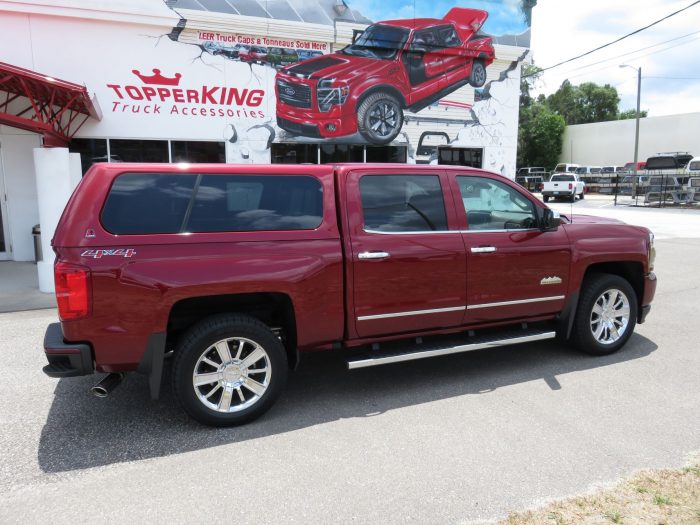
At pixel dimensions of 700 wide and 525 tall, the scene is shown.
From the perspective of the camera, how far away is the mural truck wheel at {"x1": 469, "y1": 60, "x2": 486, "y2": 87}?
13891 millimetres

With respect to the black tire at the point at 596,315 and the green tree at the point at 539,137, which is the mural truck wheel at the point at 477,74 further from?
the green tree at the point at 539,137

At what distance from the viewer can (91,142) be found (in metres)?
10.6

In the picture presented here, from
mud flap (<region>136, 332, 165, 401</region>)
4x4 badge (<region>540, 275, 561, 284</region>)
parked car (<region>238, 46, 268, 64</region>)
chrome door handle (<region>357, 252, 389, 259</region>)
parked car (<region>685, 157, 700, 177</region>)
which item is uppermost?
parked car (<region>238, 46, 268, 64</region>)

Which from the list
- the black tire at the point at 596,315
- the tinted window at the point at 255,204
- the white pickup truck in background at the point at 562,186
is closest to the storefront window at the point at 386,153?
the black tire at the point at 596,315

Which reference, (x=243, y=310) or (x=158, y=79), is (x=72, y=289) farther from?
(x=158, y=79)

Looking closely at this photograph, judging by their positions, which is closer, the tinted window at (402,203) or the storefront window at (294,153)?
the tinted window at (402,203)

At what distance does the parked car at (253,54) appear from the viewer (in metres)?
11.4

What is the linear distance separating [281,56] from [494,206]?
8.88 metres

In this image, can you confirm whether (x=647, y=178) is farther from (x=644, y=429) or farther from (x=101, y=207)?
(x=101, y=207)

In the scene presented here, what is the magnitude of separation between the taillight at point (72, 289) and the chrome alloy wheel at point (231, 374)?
858 millimetres

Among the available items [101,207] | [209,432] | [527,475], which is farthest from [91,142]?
[527,475]

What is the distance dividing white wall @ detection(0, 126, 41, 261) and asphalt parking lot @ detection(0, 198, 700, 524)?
22.3 feet

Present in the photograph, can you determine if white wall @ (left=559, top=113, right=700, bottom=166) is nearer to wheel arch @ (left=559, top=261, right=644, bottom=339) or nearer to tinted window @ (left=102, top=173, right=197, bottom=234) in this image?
wheel arch @ (left=559, top=261, right=644, bottom=339)

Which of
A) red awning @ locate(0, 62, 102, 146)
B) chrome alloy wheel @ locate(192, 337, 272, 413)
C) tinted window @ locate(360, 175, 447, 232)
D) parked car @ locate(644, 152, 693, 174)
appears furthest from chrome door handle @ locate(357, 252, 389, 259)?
parked car @ locate(644, 152, 693, 174)
